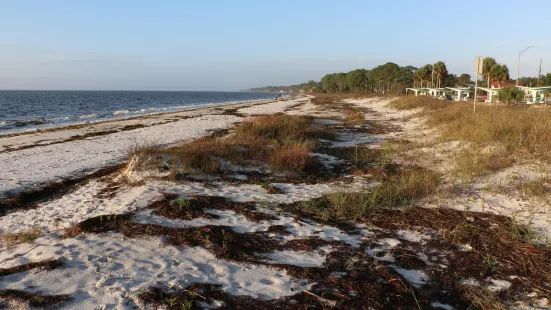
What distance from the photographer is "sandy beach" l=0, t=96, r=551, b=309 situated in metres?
3.77

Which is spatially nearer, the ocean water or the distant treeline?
the ocean water

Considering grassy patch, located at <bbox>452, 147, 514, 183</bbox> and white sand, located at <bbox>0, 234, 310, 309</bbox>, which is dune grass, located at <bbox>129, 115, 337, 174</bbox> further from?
grassy patch, located at <bbox>452, 147, 514, 183</bbox>

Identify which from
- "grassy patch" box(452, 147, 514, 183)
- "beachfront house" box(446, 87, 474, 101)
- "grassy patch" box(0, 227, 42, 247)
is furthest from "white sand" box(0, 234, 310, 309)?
"beachfront house" box(446, 87, 474, 101)

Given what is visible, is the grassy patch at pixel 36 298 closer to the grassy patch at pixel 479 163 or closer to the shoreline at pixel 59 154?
the shoreline at pixel 59 154

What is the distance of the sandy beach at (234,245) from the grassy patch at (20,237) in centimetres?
4

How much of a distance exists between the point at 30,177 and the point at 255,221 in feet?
24.2

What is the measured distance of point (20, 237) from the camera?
5.18 m

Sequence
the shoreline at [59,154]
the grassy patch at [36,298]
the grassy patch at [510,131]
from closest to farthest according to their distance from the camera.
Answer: the grassy patch at [36,298], the grassy patch at [510,131], the shoreline at [59,154]

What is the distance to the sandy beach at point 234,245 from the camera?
3.77 m

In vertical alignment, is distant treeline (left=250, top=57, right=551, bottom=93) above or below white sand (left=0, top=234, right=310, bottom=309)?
above

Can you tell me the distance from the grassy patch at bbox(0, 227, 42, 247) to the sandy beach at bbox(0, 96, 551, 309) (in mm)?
39

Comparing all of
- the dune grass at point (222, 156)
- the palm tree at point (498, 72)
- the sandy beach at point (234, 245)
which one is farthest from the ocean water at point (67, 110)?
the palm tree at point (498, 72)

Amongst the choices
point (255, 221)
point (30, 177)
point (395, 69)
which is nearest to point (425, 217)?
point (255, 221)

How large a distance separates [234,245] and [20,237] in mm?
3280
